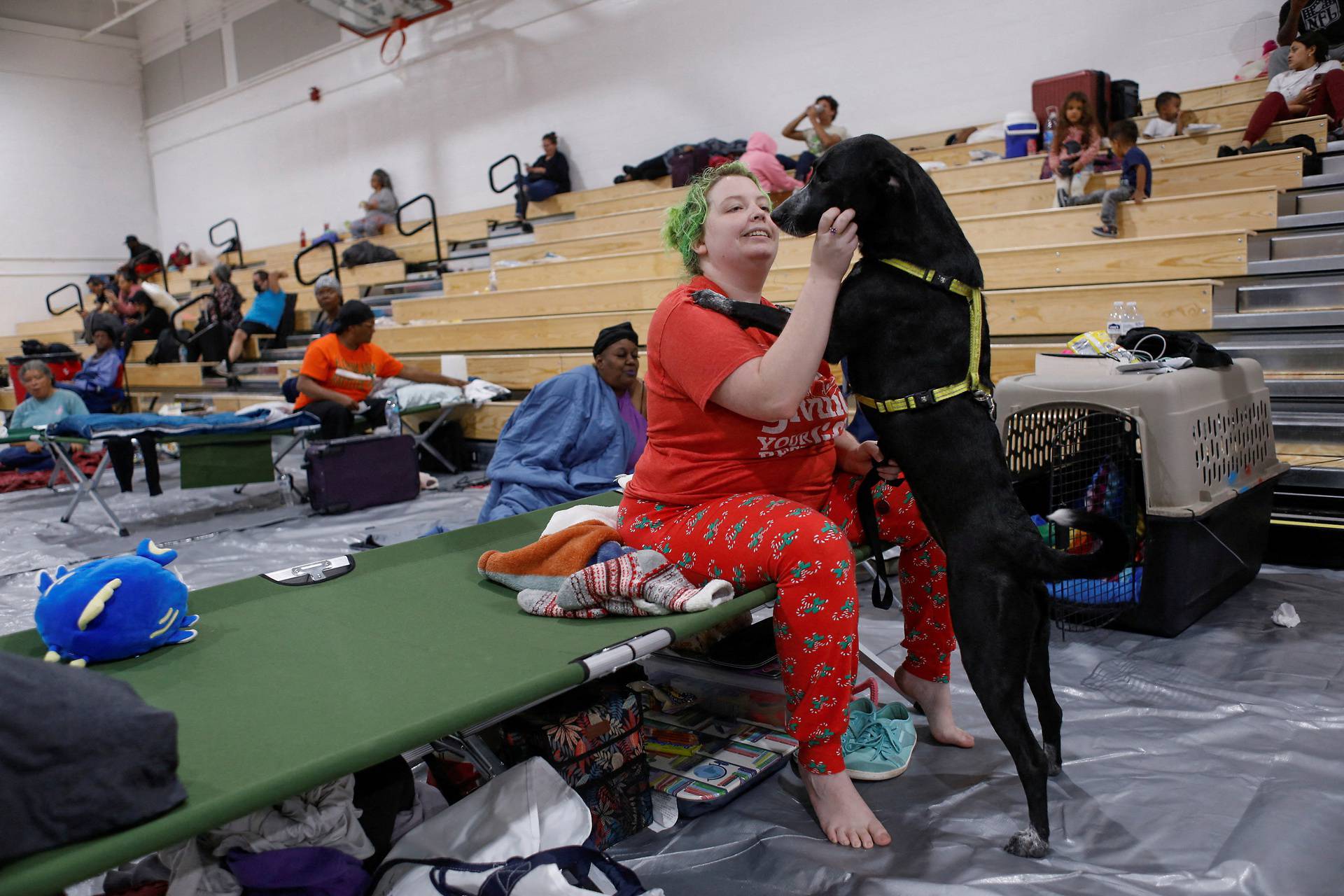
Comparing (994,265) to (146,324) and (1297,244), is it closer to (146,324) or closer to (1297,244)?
(1297,244)

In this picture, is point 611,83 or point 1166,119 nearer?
point 1166,119

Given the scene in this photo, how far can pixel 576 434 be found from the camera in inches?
129

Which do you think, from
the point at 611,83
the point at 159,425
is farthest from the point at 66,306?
the point at 159,425

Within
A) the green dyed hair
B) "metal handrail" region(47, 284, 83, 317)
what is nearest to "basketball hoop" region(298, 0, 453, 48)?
"metal handrail" region(47, 284, 83, 317)

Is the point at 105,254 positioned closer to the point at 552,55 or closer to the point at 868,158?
the point at 552,55

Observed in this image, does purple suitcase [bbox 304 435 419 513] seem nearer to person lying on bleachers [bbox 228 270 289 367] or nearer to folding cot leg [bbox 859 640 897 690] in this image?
folding cot leg [bbox 859 640 897 690]

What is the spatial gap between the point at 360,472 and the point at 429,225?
6.32 m

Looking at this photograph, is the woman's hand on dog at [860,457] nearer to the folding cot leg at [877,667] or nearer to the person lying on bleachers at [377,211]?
the folding cot leg at [877,667]

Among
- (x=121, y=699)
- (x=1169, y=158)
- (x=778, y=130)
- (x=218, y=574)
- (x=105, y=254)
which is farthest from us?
(x=105, y=254)

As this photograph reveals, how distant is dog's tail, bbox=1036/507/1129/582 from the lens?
1.43 metres

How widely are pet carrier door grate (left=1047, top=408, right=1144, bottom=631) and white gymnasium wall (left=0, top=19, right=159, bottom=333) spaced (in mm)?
14637

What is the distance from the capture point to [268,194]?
42.4 feet

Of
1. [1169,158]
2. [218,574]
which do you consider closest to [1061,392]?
[218,574]

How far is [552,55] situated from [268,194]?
5.43m
